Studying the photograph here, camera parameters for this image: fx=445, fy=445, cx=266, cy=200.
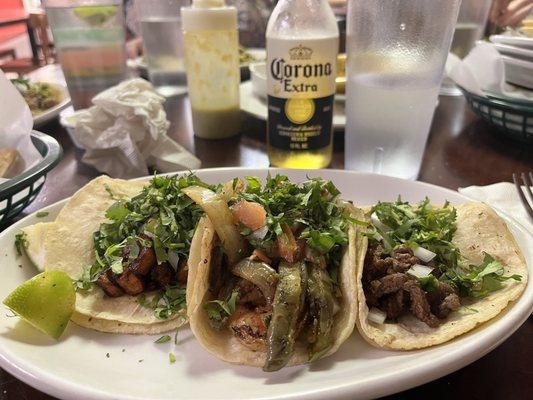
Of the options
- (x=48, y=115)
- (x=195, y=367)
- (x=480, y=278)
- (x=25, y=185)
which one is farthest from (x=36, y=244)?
(x=48, y=115)

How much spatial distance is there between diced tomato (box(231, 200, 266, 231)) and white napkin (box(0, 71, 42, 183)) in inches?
39.6

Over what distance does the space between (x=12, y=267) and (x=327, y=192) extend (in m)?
0.87

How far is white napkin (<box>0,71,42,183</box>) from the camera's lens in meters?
1.74

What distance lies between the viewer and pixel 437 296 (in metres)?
1.08

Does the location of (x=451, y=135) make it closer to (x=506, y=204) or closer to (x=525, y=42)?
(x=525, y=42)

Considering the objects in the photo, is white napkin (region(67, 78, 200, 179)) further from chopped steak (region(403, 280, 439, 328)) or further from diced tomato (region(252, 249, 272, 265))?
chopped steak (region(403, 280, 439, 328))

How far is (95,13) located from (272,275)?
2.00m

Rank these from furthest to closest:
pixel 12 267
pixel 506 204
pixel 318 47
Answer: pixel 318 47, pixel 506 204, pixel 12 267

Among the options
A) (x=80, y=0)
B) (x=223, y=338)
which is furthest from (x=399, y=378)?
(x=80, y=0)

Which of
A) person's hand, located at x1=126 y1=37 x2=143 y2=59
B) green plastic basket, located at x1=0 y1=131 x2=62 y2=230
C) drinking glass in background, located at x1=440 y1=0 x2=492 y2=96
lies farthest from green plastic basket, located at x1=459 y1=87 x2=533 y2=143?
person's hand, located at x1=126 y1=37 x2=143 y2=59

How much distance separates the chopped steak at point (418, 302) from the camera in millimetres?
1047

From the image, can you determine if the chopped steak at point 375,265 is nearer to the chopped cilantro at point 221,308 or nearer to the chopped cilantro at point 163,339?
the chopped cilantro at point 221,308

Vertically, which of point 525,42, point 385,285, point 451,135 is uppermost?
point 525,42

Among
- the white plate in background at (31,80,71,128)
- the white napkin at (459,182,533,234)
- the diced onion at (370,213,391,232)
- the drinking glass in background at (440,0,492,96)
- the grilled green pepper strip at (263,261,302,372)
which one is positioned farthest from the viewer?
the drinking glass in background at (440,0,492,96)
